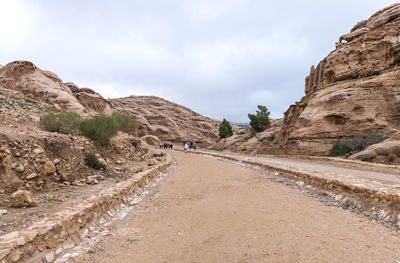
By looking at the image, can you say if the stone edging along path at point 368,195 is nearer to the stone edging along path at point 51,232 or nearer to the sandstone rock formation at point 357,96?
the stone edging along path at point 51,232

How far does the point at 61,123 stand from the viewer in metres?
12.0

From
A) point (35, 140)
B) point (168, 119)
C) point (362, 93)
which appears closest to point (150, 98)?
point (168, 119)

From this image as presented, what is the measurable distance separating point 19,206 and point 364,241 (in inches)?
264

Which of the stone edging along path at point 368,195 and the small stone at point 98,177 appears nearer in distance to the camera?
the stone edging along path at point 368,195

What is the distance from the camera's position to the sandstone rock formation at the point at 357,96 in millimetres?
19984

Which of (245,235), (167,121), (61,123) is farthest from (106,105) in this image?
(245,235)

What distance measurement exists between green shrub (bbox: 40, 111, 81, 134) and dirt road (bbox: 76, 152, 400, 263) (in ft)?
29.0

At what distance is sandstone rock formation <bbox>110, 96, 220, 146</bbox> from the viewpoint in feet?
221

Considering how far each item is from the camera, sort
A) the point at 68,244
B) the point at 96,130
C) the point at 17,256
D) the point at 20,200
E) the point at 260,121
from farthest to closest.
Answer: the point at 260,121 → the point at 96,130 → the point at 20,200 → the point at 68,244 → the point at 17,256

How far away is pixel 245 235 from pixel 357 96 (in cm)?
2367

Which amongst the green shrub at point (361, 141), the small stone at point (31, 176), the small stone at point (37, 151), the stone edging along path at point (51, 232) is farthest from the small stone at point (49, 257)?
the green shrub at point (361, 141)

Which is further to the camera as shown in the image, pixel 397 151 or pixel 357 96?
pixel 357 96

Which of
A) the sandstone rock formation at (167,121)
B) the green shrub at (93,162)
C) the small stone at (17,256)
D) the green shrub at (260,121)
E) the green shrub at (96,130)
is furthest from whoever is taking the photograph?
the sandstone rock formation at (167,121)

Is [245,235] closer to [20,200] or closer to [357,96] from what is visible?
[20,200]
